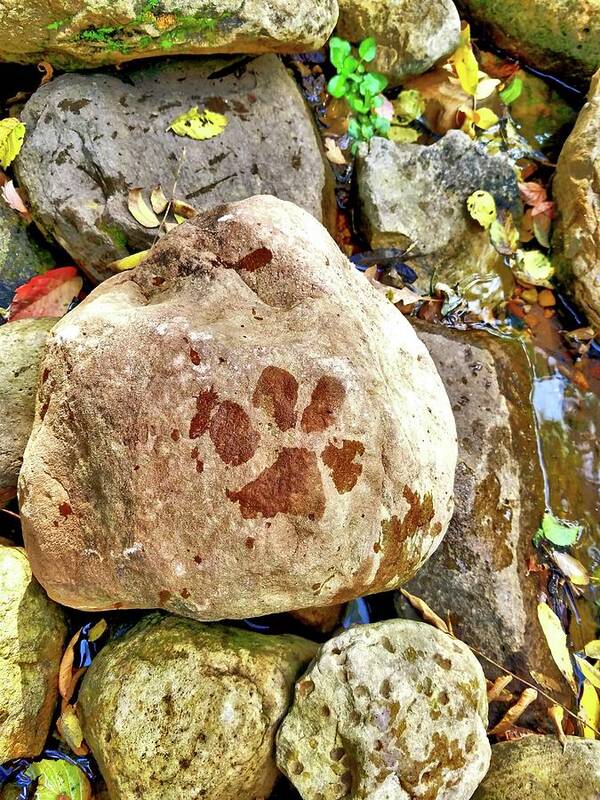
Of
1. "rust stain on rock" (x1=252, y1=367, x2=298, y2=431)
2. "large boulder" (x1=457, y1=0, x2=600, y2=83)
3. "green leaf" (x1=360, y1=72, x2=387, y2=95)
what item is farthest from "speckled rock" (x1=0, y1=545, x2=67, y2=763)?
"large boulder" (x1=457, y1=0, x2=600, y2=83)

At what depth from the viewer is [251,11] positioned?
3.19 m

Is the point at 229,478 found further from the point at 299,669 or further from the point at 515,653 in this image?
the point at 515,653

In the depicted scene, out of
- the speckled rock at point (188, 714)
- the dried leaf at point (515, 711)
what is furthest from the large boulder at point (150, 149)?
the dried leaf at point (515, 711)

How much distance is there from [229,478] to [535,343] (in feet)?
9.21

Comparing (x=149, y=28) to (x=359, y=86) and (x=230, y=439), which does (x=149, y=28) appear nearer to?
(x=359, y=86)

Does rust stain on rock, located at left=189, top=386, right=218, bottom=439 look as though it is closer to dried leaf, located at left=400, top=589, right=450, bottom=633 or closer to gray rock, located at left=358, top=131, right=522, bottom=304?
dried leaf, located at left=400, top=589, right=450, bottom=633

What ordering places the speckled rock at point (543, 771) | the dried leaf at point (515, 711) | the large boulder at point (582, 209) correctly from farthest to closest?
the large boulder at point (582, 209) → the dried leaf at point (515, 711) → the speckled rock at point (543, 771)

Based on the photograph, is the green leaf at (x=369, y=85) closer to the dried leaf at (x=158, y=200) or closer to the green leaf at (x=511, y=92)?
the green leaf at (x=511, y=92)

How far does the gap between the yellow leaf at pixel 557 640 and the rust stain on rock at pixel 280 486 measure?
6.46ft

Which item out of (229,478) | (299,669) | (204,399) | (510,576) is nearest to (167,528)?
(229,478)

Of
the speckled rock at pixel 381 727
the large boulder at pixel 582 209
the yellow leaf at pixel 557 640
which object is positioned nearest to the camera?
the speckled rock at pixel 381 727

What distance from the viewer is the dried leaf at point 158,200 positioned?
11.5 feet

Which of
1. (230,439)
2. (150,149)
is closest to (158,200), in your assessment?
(150,149)

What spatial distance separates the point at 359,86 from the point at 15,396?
319 centimetres
